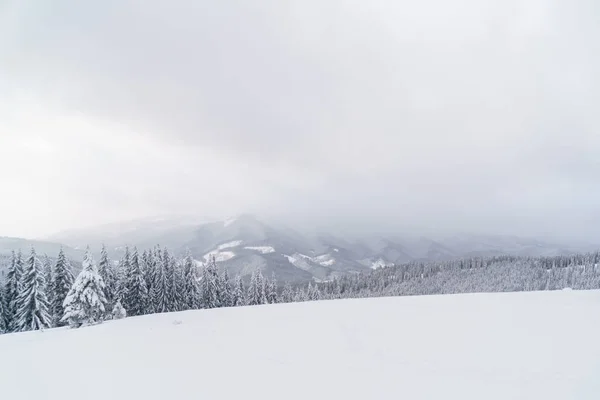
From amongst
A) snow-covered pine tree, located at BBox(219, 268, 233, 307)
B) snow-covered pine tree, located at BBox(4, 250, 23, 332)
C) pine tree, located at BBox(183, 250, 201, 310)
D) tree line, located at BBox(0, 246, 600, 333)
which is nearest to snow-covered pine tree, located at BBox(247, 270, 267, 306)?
tree line, located at BBox(0, 246, 600, 333)

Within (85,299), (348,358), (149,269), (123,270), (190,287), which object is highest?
(348,358)

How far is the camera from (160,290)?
43.8m

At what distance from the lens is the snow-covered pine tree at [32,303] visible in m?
33.4

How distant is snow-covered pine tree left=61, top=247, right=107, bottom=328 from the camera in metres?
25.6

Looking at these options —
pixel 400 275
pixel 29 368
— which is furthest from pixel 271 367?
pixel 400 275

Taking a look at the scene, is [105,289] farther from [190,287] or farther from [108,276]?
[190,287]

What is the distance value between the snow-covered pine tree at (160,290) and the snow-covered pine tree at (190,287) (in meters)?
3.37

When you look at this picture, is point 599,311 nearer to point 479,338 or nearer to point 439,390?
point 479,338

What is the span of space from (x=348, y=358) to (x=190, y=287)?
43.3m

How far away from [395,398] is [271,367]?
16.2ft

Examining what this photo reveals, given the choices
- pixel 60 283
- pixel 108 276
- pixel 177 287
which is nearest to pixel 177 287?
pixel 177 287

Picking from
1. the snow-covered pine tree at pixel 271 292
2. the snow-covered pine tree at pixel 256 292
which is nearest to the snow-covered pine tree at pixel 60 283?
the snow-covered pine tree at pixel 256 292

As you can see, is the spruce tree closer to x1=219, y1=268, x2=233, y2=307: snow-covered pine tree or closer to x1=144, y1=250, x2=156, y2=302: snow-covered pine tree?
x1=219, y1=268, x2=233, y2=307: snow-covered pine tree

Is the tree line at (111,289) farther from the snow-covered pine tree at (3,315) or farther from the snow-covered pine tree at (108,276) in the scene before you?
the snow-covered pine tree at (3,315)
